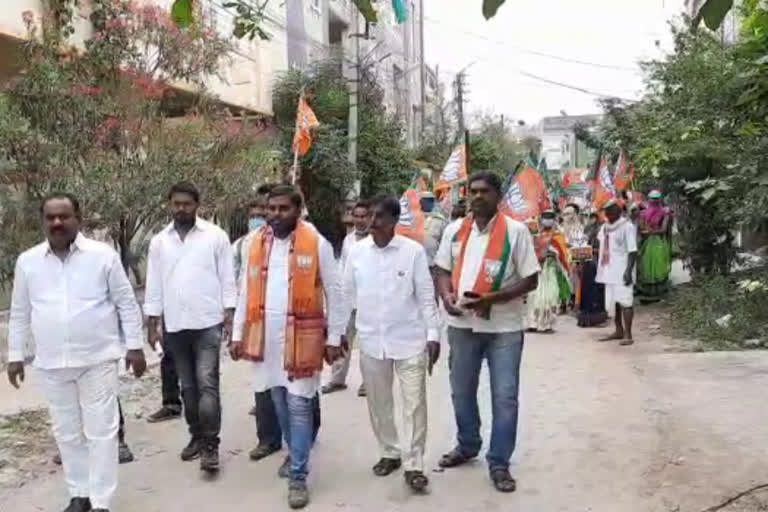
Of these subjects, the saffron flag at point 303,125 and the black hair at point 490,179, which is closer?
the black hair at point 490,179

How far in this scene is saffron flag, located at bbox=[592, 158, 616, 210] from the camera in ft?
42.3

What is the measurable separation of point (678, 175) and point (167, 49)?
793 centimetres

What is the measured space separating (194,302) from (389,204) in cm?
137

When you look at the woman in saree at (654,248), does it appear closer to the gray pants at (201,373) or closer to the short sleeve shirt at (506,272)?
the short sleeve shirt at (506,272)

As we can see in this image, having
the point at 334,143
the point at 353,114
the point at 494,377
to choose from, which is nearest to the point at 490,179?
the point at 494,377

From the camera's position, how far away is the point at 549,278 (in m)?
11.0

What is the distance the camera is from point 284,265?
488 centimetres

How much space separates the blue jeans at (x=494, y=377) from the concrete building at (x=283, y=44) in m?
2.47

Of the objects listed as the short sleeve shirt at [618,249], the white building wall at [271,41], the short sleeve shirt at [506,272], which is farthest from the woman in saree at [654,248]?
the short sleeve shirt at [506,272]

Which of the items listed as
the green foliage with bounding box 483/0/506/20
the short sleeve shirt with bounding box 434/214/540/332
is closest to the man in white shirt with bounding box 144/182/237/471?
the short sleeve shirt with bounding box 434/214/540/332

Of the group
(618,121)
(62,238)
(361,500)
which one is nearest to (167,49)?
(62,238)

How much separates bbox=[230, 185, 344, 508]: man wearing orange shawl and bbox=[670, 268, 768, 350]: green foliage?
19.1 ft

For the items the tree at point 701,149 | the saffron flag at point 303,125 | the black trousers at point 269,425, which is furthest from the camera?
the saffron flag at point 303,125

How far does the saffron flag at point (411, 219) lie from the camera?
1141 cm
